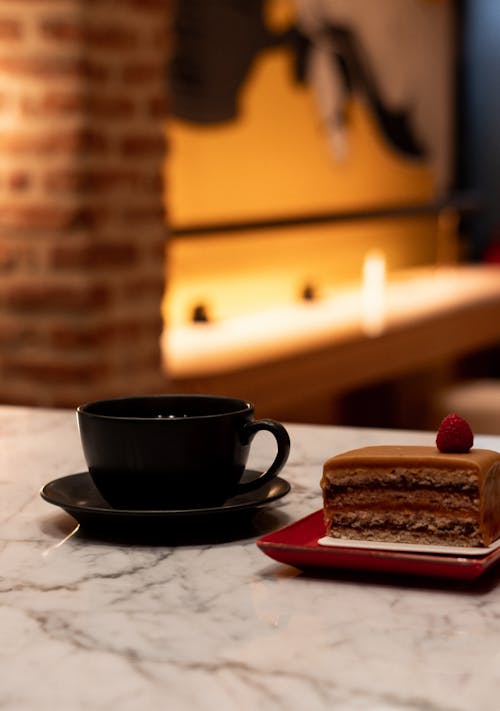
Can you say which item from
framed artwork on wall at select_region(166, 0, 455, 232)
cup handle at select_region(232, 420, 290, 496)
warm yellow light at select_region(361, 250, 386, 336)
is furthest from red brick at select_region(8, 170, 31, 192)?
cup handle at select_region(232, 420, 290, 496)

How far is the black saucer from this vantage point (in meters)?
0.84

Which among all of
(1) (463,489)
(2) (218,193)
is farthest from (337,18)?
(1) (463,489)

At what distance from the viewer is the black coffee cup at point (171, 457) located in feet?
2.77

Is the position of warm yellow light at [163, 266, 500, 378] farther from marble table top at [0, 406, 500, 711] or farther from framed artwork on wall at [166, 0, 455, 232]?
marble table top at [0, 406, 500, 711]

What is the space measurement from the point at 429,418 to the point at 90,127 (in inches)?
63.0

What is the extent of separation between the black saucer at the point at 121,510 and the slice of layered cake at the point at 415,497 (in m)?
0.07

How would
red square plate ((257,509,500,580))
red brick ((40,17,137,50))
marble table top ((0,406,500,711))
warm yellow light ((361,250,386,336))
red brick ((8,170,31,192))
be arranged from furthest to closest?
warm yellow light ((361,250,386,336)) < red brick ((8,170,31,192)) < red brick ((40,17,137,50)) < red square plate ((257,509,500,580)) < marble table top ((0,406,500,711))

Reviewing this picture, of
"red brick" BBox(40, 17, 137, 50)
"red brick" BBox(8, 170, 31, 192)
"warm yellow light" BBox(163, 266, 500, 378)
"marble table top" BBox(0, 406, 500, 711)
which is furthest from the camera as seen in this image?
"warm yellow light" BBox(163, 266, 500, 378)

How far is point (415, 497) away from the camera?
800 mm

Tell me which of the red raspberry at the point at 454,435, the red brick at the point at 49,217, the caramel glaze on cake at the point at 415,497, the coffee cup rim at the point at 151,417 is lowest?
the caramel glaze on cake at the point at 415,497

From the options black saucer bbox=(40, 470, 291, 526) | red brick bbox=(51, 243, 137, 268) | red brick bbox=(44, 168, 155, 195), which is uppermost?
red brick bbox=(44, 168, 155, 195)

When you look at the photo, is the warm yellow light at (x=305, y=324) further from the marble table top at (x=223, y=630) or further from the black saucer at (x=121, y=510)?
the marble table top at (x=223, y=630)

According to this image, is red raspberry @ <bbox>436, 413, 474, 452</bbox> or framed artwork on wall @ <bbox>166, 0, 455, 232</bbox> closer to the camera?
red raspberry @ <bbox>436, 413, 474, 452</bbox>

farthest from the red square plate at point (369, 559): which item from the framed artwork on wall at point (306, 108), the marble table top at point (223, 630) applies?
the framed artwork on wall at point (306, 108)
